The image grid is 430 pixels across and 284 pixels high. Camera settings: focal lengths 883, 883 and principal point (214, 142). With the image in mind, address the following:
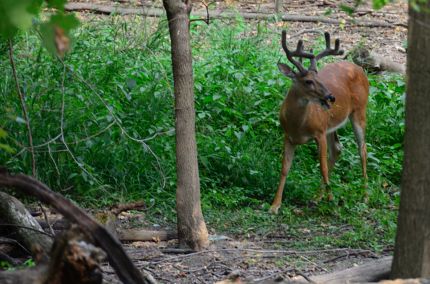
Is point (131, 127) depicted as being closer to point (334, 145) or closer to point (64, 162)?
point (64, 162)

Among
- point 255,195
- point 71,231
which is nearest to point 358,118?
point 255,195

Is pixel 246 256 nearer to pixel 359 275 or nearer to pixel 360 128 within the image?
pixel 359 275

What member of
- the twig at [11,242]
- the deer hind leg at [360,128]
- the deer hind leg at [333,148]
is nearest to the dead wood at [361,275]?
the twig at [11,242]

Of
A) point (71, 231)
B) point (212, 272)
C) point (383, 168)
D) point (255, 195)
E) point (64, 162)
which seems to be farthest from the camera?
point (383, 168)

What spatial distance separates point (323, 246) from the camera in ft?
24.4

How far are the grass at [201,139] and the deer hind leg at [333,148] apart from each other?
17cm

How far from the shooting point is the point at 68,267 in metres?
3.28

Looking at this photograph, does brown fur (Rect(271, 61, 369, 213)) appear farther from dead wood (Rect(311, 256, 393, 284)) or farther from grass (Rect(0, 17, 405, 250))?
dead wood (Rect(311, 256, 393, 284))

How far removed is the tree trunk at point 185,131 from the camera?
259 inches

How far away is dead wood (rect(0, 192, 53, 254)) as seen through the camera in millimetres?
5664

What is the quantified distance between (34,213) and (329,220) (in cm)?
289

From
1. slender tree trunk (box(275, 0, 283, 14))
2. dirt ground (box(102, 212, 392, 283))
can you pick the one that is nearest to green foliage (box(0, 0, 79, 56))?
dirt ground (box(102, 212, 392, 283))

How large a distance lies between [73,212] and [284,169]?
5.85m

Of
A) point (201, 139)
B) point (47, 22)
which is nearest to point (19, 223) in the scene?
point (47, 22)
